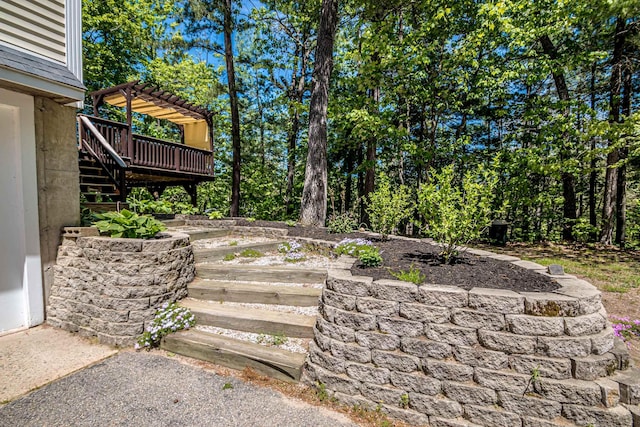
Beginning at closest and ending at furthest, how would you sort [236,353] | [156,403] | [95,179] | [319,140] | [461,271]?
1. [156,403]
2. [236,353]
3. [461,271]
4. [95,179]
5. [319,140]

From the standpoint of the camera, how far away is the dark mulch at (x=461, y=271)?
2270 mm

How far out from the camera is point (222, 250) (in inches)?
172

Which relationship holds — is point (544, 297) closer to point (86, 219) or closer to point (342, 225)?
point (342, 225)

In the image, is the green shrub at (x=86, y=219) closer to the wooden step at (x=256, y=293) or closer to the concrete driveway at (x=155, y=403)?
the wooden step at (x=256, y=293)

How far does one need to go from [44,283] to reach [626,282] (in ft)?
27.5

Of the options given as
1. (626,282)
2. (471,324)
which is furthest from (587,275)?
(471,324)

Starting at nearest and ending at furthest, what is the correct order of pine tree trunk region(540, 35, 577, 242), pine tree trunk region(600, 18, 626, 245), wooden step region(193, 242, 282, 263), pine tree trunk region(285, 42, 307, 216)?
wooden step region(193, 242, 282, 263) → pine tree trunk region(600, 18, 626, 245) → pine tree trunk region(540, 35, 577, 242) → pine tree trunk region(285, 42, 307, 216)

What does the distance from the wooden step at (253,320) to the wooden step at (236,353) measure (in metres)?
0.17

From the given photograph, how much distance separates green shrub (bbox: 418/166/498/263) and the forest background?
18 centimetres

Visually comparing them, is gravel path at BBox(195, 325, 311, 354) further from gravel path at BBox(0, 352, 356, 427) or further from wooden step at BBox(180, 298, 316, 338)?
gravel path at BBox(0, 352, 356, 427)

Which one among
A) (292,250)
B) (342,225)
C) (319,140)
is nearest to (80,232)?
(292,250)

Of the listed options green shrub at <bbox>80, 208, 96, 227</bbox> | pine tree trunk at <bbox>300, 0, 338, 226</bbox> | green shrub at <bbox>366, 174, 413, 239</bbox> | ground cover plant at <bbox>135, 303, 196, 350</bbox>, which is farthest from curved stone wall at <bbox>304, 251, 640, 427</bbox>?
pine tree trunk at <bbox>300, 0, 338, 226</bbox>

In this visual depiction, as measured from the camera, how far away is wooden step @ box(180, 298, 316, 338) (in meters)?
2.71

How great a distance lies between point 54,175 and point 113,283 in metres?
1.66
